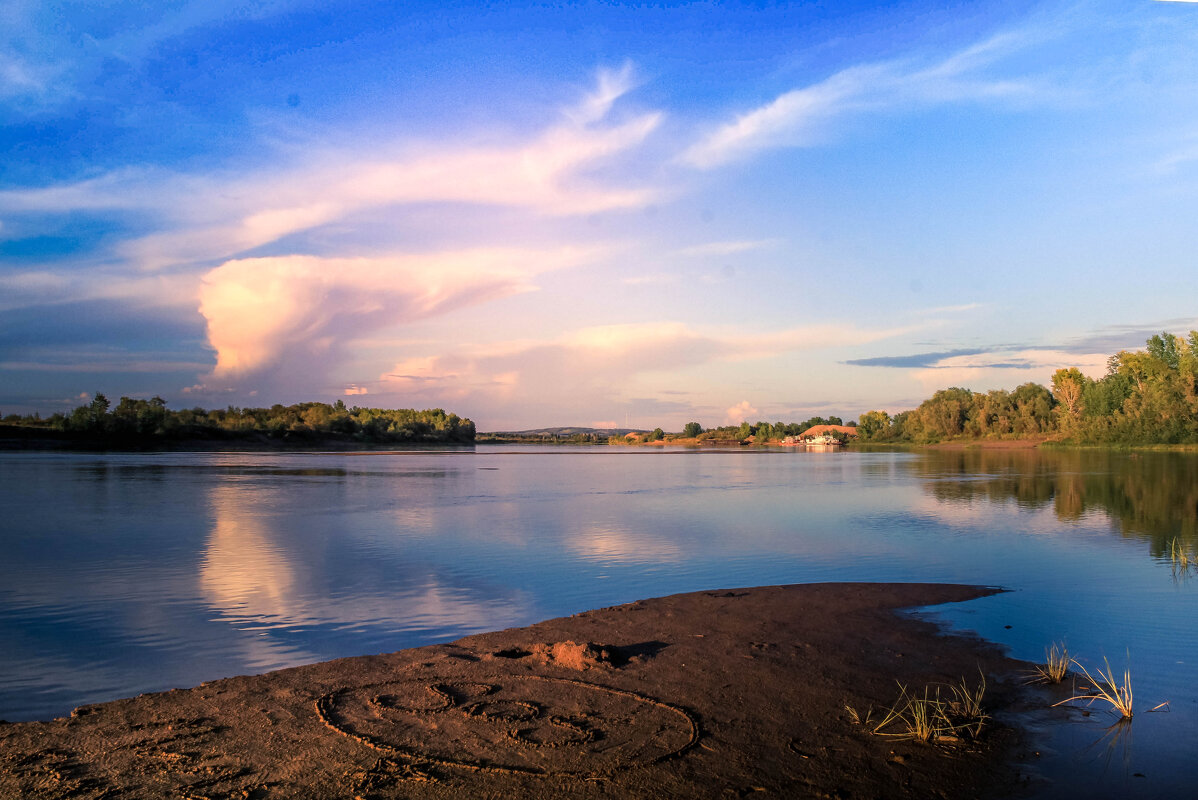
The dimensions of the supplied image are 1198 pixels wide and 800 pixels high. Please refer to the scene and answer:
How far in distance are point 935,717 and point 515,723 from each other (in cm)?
342

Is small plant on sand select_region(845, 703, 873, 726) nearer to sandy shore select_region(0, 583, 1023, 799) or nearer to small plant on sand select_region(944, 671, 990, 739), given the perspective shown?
sandy shore select_region(0, 583, 1023, 799)

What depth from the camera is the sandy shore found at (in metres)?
4.92

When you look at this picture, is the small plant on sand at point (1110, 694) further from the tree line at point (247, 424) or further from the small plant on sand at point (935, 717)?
the tree line at point (247, 424)

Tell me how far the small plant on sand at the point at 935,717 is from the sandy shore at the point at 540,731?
0.14m

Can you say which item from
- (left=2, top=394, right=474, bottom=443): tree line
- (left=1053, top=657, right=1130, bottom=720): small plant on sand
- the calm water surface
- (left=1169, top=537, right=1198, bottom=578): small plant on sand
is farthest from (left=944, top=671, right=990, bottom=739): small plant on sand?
(left=2, top=394, right=474, bottom=443): tree line

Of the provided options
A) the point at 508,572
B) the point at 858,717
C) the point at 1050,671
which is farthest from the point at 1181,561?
the point at 508,572

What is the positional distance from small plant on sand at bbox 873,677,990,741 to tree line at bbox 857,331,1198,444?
102574 mm

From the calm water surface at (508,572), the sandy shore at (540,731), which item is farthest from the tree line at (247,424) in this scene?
the sandy shore at (540,731)

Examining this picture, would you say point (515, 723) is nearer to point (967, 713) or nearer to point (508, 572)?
point (967, 713)

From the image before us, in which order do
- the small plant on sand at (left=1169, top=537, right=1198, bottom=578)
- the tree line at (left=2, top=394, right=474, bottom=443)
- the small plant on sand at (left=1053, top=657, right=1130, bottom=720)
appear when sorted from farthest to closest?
1. the tree line at (left=2, top=394, right=474, bottom=443)
2. the small plant on sand at (left=1169, top=537, right=1198, bottom=578)
3. the small plant on sand at (left=1053, top=657, right=1130, bottom=720)

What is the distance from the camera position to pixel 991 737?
589cm

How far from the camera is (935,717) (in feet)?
19.4

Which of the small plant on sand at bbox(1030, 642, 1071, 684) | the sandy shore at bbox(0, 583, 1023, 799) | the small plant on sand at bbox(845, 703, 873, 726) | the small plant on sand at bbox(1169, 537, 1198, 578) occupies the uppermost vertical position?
the sandy shore at bbox(0, 583, 1023, 799)

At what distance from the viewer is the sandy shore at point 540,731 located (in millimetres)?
4918
